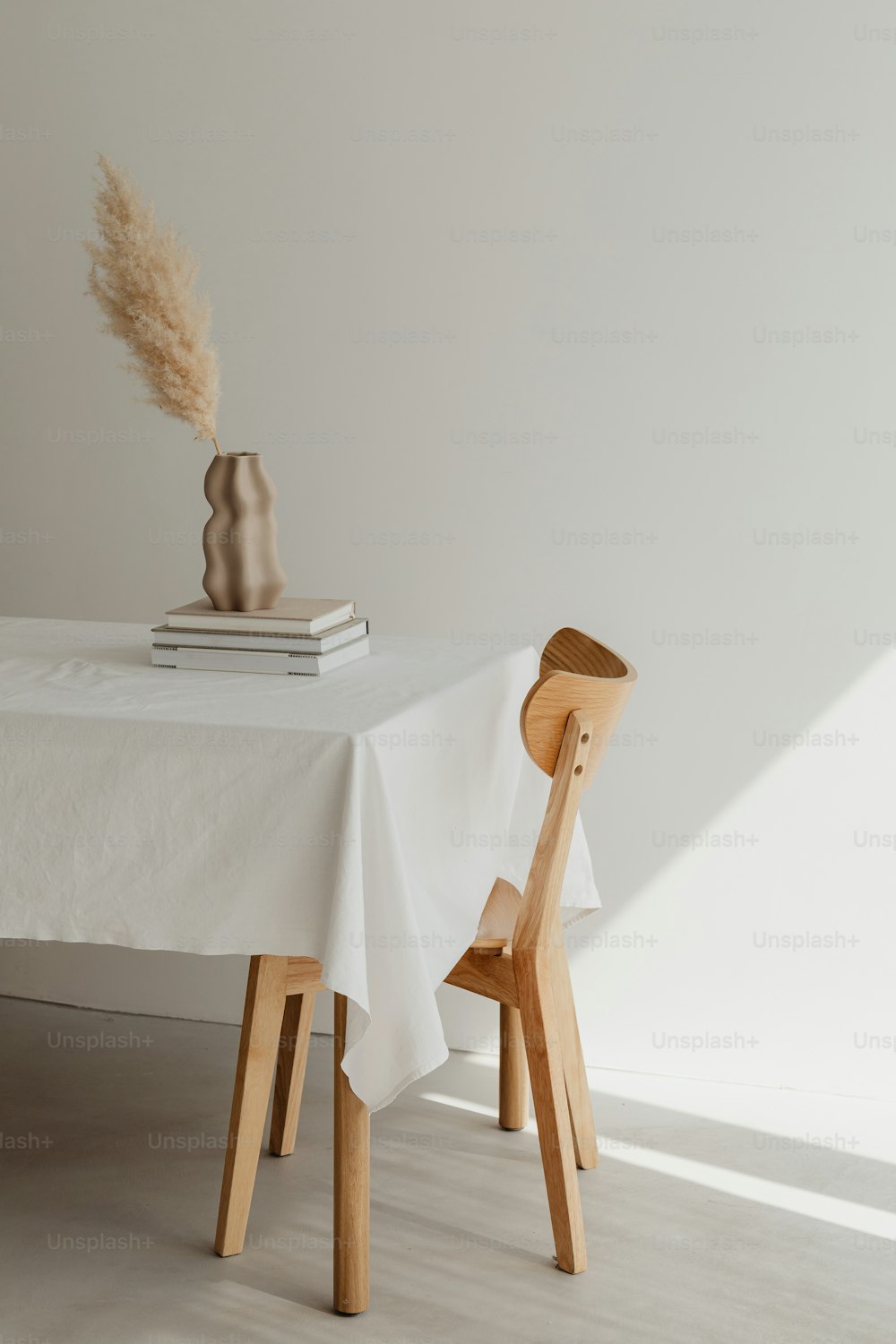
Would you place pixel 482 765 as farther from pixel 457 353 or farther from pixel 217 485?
pixel 457 353

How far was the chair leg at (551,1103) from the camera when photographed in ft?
6.45

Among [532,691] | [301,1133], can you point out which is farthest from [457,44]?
[301,1133]

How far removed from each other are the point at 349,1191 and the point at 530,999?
371 millimetres

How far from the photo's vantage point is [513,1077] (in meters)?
2.45

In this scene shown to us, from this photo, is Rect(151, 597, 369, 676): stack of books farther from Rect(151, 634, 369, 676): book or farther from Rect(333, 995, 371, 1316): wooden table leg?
Rect(333, 995, 371, 1316): wooden table leg

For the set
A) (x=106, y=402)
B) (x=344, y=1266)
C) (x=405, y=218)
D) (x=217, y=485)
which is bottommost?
(x=344, y=1266)

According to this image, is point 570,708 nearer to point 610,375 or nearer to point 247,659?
point 247,659

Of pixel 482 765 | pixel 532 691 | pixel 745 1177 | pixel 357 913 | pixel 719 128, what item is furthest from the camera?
pixel 719 128

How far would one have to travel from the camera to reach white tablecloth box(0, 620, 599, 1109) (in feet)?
5.53

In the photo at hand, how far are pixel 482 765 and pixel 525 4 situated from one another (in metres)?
1.53

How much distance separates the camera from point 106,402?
303 cm

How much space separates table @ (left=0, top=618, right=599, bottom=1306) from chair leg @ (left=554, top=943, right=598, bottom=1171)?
0.82 feet

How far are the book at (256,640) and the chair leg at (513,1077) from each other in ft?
2.65

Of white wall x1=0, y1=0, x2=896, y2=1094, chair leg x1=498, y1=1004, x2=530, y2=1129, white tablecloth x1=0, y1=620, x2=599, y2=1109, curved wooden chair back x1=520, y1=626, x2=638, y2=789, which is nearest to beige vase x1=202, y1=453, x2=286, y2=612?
white tablecloth x1=0, y1=620, x2=599, y2=1109
